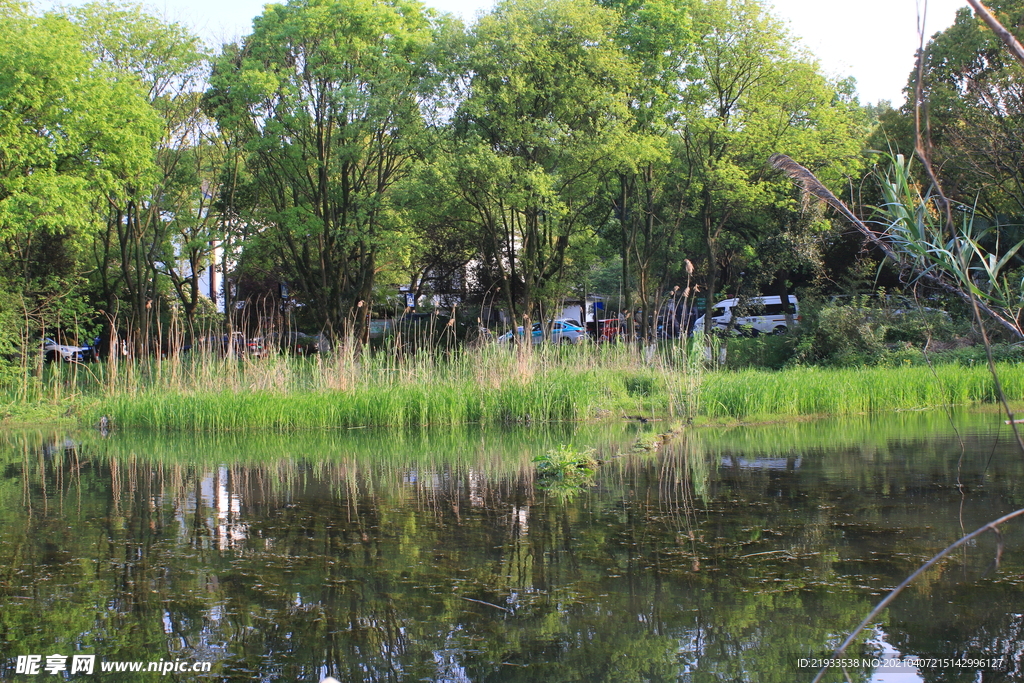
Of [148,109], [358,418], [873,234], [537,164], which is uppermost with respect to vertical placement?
[148,109]

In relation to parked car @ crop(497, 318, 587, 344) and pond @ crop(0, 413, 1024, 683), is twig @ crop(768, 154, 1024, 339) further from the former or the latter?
parked car @ crop(497, 318, 587, 344)

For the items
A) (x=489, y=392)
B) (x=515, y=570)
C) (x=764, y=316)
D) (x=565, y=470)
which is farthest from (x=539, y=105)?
(x=515, y=570)

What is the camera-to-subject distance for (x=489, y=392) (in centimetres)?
1173

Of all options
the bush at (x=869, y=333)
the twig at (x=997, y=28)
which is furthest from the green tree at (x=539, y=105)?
the twig at (x=997, y=28)

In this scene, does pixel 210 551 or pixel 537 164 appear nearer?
pixel 210 551

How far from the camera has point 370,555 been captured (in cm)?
482

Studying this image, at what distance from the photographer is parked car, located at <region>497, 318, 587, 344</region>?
43.4 feet

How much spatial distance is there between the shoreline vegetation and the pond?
3.49 metres

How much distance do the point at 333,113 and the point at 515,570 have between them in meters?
17.9

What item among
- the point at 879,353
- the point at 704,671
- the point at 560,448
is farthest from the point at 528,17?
the point at 704,671

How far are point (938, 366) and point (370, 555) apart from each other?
42.4 feet

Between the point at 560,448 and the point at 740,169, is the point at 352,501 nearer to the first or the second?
the point at 560,448

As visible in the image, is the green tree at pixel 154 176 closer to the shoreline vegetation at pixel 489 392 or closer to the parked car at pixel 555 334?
the shoreline vegetation at pixel 489 392

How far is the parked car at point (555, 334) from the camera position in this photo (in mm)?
13234
